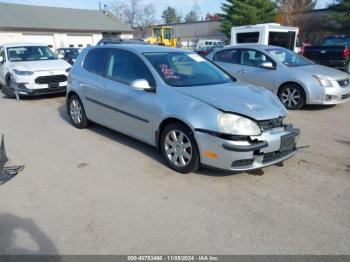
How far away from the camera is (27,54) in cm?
1080

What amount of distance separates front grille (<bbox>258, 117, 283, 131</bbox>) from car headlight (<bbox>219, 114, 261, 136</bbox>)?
3.8 inches

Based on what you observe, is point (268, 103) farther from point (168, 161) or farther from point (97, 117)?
point (97, 117)

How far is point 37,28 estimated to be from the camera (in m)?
34.7

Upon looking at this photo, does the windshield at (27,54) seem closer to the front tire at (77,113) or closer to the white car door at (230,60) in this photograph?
the front tire at (77,113)

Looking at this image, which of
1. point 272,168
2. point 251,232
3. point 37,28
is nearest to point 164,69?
point 272,168

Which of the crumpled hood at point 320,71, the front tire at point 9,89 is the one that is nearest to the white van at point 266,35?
the crumpled hood at point 320,71

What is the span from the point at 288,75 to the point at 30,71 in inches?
273

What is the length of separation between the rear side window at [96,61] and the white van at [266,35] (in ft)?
38.7

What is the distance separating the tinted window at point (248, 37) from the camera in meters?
16.7

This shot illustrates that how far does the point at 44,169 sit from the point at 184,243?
8.40 feet

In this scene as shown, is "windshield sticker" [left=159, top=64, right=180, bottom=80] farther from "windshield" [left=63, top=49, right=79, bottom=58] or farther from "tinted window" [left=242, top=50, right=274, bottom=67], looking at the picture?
"windshield" [left=63, top=49, right=79, bottom=58]

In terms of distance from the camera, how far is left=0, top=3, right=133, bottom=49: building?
111ft

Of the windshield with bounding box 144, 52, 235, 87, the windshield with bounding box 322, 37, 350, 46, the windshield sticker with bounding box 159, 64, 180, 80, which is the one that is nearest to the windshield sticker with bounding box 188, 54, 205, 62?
the windshield with bounding box 144, 52, 235, 87

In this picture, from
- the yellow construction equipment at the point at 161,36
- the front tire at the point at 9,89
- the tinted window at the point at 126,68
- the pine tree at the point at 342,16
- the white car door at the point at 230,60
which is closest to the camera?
the tinted window at the point at 126,68
